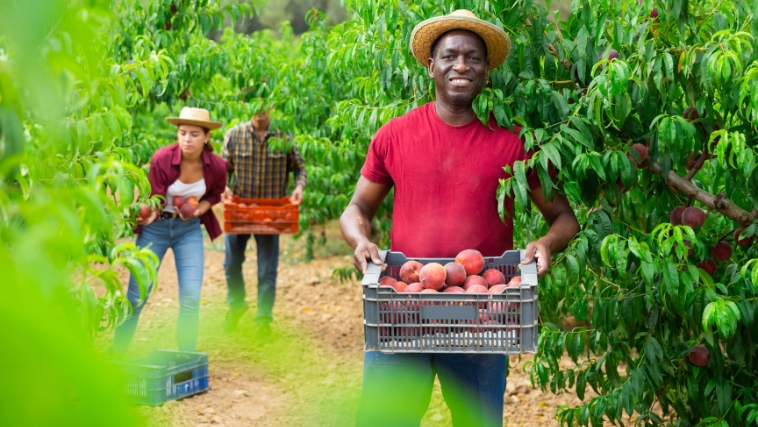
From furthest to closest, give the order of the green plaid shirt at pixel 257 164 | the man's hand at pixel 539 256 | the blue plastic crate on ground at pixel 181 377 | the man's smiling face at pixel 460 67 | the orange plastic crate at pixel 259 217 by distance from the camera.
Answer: the green plaid shirt at pixel 257 164
the orange plastic crate at pixel 259 217
the blue plastic crate on ground at pixel 181 377
the man's smiling face at pixel 460 67
the man's hand at pixel 539 256

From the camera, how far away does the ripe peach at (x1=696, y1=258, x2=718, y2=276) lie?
3.11 m

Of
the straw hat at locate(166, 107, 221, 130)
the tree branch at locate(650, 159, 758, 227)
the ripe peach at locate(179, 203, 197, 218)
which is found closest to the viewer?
the tree branch at locate(650, 159, 758, 227)

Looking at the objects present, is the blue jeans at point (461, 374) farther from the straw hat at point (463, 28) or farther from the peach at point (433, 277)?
the straw hat at point (463, 28)

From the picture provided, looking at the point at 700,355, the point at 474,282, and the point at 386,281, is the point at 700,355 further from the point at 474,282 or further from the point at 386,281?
the point at 386,281

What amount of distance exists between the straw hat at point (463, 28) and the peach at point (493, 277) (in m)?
0.79

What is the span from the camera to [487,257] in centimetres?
290

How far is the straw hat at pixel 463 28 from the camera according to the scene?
285cm

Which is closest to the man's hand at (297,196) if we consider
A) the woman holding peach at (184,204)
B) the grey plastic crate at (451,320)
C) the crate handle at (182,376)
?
the woman holding peach at (184,204)

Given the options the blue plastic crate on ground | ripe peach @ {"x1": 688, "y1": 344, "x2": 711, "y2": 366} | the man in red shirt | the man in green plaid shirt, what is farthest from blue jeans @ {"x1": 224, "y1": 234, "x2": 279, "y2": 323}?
ripe peach @ {"x1": 688, "y1": 344, "x2": 711, "y2": 366}

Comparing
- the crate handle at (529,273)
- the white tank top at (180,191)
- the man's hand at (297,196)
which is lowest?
the crate handle at (529,273)

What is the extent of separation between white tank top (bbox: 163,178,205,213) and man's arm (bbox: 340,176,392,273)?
2.50m

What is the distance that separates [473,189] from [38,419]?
2.62 m

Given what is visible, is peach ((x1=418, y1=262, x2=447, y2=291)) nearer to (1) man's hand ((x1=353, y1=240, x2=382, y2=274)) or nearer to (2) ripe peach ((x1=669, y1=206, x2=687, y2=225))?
(1) man's hand ((x1=353, y1=240, x2=382, y2=274))

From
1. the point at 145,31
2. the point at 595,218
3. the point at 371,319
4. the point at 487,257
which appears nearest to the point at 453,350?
the point at 371,319
